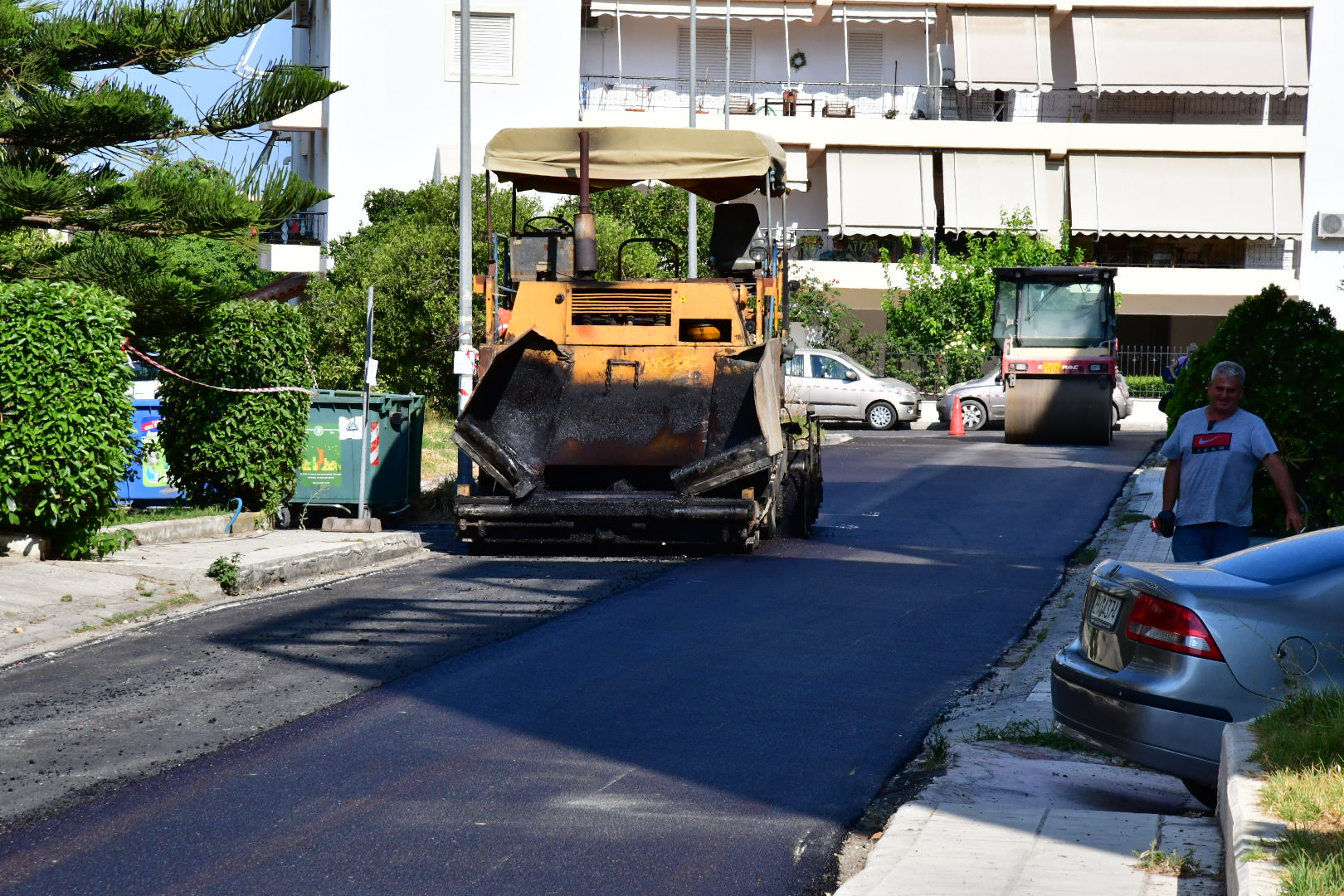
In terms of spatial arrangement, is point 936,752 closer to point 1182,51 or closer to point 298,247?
point 298,247

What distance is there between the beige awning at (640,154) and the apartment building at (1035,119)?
93.7 feet

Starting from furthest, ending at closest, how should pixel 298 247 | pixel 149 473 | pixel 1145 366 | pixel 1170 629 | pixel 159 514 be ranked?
1. pixel 1145 366
2. pixel 298 247
3. pixel 149 473
4. pixel 159 514
5. pixel 1170 629

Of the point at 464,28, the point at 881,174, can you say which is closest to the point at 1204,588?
the point at 464,28

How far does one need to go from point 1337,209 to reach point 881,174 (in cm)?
1316

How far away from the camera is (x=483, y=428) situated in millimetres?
13625

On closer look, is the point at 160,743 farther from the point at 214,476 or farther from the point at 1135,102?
the point at 1135,102

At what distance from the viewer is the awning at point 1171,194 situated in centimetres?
4519

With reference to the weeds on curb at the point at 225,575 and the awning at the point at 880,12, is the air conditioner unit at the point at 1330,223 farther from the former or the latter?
the weeds on curb at the point at 225,575

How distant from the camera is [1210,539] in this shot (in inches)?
358

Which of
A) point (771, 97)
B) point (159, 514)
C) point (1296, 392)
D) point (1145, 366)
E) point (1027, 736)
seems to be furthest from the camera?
point (771, 97)

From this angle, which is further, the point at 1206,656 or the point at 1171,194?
the point at 1171,194

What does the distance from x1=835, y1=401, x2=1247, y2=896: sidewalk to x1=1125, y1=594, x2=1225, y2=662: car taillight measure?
597mm

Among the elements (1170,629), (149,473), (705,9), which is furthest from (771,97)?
(1170,629)

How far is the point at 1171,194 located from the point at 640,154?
1333 inches
